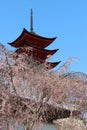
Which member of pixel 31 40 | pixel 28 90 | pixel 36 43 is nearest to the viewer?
pixel 28 90

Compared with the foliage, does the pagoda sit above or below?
above

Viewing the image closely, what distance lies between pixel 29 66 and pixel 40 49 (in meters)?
14.2

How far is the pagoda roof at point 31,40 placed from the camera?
2442cm

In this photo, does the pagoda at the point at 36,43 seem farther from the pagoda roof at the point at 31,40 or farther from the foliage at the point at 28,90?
the foliage at the point at 28,90

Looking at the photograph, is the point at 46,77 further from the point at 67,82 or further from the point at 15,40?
the point at 15,40

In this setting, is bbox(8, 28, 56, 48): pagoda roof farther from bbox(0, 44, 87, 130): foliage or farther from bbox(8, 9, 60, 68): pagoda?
bbox(0, 44, 87, 130): foliage

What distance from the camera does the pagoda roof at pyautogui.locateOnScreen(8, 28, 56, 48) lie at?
2442 centimetres

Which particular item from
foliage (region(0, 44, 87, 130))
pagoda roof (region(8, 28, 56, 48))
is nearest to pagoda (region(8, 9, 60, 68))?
pagoda roof (region(8, 28, 56, 48))

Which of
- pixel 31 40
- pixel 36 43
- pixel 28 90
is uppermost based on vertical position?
pixel 31 40

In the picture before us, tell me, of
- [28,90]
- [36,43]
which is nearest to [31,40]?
[36,43]

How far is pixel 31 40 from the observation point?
25125mm

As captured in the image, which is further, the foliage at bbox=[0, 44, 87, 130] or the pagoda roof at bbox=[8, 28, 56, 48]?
the pagoda roof at bbox=[8, 28, 56, 48]

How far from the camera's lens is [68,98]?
10711mm

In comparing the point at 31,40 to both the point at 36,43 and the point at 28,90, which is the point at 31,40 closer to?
the point at 36,43
